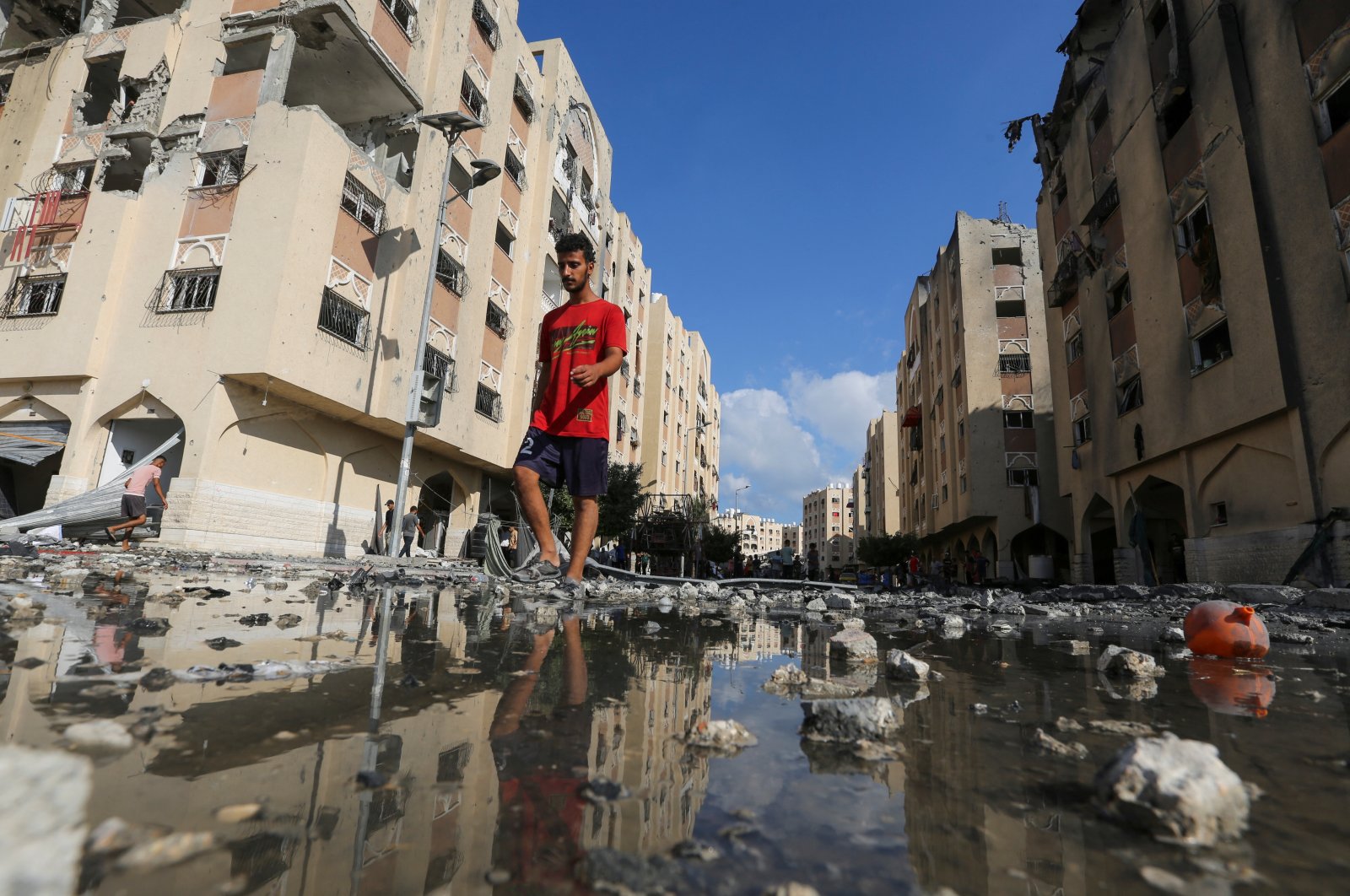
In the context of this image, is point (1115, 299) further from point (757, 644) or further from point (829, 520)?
point (829, 520)

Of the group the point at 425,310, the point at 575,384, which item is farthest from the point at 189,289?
the point at 575,384

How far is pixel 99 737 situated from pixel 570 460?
4001 millimetres

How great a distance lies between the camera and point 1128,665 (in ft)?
7.78

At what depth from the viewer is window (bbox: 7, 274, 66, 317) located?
14250mm

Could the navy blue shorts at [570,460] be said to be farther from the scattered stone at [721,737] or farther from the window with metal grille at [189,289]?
the window with metal grille at [189,289]

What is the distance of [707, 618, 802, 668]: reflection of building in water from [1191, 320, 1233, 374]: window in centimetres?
1463

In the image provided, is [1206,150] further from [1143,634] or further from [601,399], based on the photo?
[601,399]

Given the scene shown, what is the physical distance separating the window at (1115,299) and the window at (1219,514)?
6.68m

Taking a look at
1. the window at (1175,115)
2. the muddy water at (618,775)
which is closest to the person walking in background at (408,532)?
the muddy water at (618,775)

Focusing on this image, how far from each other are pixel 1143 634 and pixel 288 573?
786cm

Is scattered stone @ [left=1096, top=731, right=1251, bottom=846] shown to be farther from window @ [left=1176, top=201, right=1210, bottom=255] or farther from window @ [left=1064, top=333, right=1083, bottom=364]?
window @ [left=1064, top=333, right=1083, bottom=364]

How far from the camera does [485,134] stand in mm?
20453

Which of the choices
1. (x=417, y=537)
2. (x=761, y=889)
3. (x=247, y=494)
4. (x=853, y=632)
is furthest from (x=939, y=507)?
(x=761, y=889)

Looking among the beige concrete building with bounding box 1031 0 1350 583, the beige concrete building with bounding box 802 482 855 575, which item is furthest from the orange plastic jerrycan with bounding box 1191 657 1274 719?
the beige concrete building with bounding box 802 482 855 575
